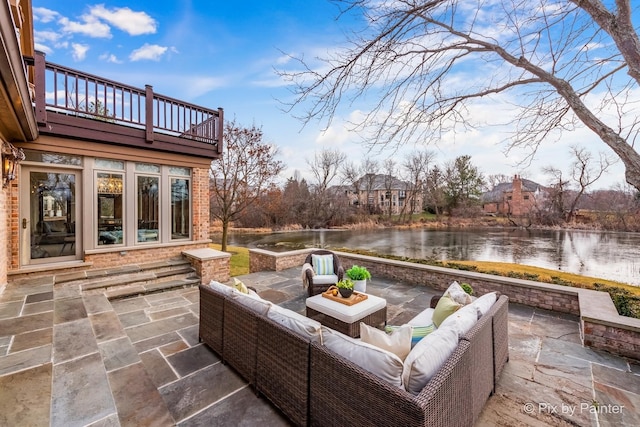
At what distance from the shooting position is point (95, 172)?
5.42 meters

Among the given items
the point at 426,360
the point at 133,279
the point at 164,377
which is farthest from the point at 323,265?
the point at 133,279

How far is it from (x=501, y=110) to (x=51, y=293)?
7797 millimetres

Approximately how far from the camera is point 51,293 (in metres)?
3.94

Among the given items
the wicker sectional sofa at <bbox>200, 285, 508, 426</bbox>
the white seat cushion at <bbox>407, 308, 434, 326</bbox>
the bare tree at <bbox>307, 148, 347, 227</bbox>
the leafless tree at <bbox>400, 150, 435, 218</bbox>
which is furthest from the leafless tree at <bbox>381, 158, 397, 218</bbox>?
the wicker sectional sofa at <bbox>200, 285, 508, 426</bbox>

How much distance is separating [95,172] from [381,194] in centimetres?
3451

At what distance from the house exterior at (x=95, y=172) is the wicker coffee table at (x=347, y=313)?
4445 millimetres

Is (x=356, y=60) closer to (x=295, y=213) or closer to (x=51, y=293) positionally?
(x=51, y=293)

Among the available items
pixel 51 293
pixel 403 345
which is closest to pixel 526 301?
pixel 403 345

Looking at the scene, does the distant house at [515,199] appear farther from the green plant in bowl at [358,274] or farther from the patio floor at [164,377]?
the patio floor at [164,377]

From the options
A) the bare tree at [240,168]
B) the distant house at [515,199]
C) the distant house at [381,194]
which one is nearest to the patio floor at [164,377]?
the bare tree at [240,168]

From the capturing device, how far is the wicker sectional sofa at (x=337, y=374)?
1431mm

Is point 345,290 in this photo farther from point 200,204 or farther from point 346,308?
point 200,204

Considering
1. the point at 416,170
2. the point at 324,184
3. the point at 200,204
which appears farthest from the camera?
the point at 416,170

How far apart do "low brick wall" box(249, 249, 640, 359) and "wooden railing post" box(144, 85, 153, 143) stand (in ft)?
12.6
